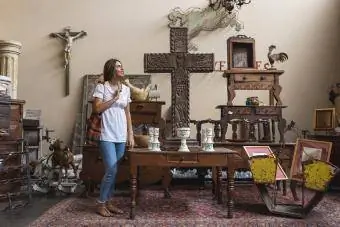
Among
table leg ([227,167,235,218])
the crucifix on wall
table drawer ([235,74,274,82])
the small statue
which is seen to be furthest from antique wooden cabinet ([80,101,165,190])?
the crucifix on wall

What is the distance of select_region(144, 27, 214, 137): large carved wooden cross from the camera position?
14.8 ft

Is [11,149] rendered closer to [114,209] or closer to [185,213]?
[114,209]

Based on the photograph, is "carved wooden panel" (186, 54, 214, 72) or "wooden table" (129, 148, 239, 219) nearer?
"wooden table" (129, 148, 239, 219)

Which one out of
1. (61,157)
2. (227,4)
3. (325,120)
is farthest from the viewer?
(227,4)

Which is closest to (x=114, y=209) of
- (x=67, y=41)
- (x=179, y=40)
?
(x=179, y=40)

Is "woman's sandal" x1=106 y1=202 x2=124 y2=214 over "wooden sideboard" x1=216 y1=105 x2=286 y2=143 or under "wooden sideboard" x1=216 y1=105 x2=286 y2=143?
under

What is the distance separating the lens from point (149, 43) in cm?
704

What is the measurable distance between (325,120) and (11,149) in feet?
14.4

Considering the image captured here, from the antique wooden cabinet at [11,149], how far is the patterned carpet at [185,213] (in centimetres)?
71

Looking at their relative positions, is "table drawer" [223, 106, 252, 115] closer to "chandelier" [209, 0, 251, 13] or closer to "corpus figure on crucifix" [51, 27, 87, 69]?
"chandelier" [209, 0, 251, 13]

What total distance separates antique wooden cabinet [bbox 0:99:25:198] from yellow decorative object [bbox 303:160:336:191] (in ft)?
10.5

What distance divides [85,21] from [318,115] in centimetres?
420

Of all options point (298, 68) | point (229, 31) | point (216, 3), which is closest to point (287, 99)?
point (298, 68)

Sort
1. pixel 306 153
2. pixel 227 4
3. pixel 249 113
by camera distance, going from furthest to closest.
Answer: pixel 227 4 → pixel 249 113 → pixel 306 153
